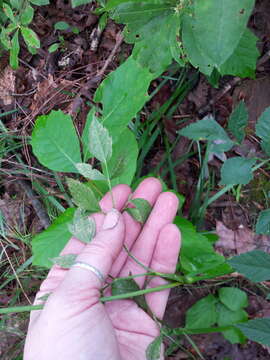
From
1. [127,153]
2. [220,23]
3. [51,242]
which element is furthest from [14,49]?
[220,23]

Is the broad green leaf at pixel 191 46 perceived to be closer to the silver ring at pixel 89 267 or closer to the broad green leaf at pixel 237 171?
the broad green leaf at pixel 237 171

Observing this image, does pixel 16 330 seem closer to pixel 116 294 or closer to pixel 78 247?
pixel 78 247

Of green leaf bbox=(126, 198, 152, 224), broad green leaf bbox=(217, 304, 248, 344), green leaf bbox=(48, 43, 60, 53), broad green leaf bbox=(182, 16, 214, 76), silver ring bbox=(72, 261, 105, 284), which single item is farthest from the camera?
green leaf bbox=(48, 43, 60, 53)

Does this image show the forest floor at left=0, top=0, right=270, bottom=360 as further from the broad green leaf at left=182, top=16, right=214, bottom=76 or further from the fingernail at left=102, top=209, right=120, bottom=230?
the broad green leaf at left=182, top=16, right=214, bottom=76

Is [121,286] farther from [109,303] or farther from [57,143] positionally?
[57,143]

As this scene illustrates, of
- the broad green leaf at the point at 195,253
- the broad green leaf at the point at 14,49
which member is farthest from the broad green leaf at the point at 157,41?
the broad green leaf at the point at 14,49

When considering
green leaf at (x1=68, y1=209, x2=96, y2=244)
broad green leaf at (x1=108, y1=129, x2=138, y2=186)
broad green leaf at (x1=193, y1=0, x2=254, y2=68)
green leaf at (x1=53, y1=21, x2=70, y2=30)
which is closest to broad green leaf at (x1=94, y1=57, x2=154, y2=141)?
broad green leaf at (x1=108, y1=129, x2=138, y2=186)

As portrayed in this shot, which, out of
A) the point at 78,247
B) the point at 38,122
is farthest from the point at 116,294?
the point at 38,122
